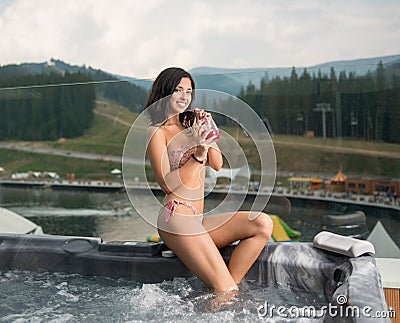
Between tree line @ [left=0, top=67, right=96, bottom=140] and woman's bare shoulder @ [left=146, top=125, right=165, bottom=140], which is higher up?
tree line @ [left=0, top=67, right=96, bottom=140]

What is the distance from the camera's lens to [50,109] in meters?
4.01

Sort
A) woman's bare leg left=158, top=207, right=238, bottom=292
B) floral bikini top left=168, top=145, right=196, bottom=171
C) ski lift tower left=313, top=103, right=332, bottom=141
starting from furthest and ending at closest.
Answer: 1. ski lift tower left=313, top=103, right=332, bottom=141
2. floral bikini top left=168, top=145, right=196, bottom=171
3. woman's bare leg left=158, top=207, right=238, bottom=292

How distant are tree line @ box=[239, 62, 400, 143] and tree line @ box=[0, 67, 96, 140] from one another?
122cm

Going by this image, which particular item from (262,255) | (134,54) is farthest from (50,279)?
(134,54)

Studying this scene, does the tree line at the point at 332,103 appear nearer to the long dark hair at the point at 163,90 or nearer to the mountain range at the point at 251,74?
the mountain range at the point at 251,74

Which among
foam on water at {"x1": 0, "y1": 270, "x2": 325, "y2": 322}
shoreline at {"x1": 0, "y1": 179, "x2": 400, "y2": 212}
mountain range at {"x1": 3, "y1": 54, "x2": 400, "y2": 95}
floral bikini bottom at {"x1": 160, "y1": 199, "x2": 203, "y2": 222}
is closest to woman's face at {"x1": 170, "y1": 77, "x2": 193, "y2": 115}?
floral bikini bottom at {"x1": 160, "y1": 199, "x2": 203, "y2": 222}

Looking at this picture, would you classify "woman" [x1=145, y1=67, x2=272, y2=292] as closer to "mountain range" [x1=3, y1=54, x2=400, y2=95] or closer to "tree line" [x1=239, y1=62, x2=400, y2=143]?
"mountain range" [x1=3, y1=54, x2=400, y2=95]

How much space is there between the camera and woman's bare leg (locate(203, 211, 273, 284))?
1.95 meters

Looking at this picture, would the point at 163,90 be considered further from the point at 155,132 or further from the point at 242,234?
the point at 242,234

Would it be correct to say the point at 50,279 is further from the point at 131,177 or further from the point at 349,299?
the point at 349,299

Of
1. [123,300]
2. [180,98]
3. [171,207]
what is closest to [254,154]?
[180,98]

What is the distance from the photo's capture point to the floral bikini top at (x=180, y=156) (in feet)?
6.45

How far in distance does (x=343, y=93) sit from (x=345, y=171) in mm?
543

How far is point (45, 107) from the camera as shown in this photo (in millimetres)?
3984
